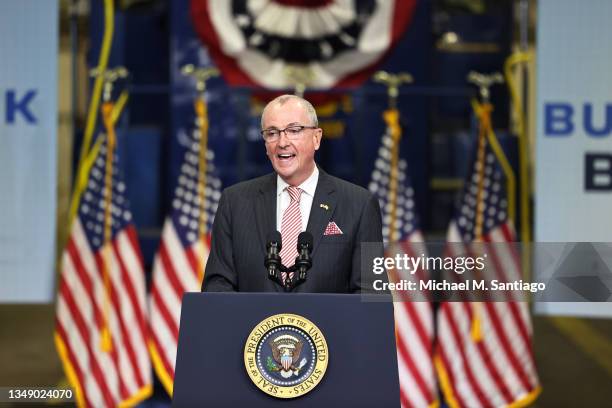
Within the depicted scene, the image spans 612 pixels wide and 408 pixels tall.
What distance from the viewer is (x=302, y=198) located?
123 inches

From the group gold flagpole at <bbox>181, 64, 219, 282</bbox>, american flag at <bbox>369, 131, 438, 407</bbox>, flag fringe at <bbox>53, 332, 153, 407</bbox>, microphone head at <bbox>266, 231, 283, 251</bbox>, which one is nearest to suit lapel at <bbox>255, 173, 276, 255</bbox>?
microphone head at <bbox>266, 231, 283, 251</bbox>

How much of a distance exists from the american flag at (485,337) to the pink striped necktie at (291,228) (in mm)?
2917

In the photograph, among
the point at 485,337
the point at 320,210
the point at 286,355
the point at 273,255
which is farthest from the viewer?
the point at 485,337

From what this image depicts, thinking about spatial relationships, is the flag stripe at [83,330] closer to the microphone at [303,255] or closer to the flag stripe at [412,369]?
the flag stripe at [412,369]

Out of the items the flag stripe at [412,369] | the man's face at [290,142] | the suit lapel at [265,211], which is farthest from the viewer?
the flag stripe at [412,369]

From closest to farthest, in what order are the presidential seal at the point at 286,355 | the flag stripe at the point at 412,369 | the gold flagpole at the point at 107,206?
the presidential seal at the point at 286,355
the flag stripe at the point at 412,369
the gold flagpole at the point at 107,206

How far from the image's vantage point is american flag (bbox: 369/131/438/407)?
573 centimetres

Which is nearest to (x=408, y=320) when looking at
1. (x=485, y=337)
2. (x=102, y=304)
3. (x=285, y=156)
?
(x=485, y=337)

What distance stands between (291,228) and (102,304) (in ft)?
10.1

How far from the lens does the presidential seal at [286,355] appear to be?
2.60 metres

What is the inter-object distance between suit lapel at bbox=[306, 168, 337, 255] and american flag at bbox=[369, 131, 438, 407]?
262cm

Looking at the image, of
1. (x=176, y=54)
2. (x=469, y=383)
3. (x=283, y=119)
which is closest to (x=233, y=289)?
(x=283, y=119)

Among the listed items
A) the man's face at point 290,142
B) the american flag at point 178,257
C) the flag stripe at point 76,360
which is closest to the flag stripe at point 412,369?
the american flag at point 178,257

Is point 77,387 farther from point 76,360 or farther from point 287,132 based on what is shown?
point 287,132
